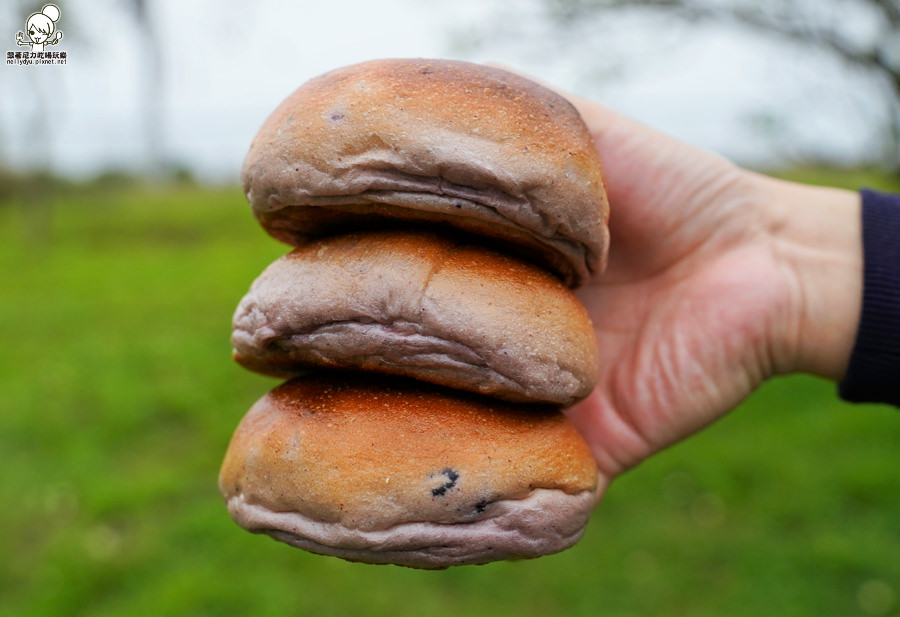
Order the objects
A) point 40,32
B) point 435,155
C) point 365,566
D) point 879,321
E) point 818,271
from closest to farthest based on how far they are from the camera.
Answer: point 435,155, point 879,321, point 818,271, point 40,32, point 365,566

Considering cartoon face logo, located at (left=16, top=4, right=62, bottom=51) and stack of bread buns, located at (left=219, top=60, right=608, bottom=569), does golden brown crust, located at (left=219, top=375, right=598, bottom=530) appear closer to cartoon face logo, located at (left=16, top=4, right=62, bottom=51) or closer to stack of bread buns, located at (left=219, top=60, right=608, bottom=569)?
stack of bread buns, located at (left=219, top=60, right=608, bottom=569)

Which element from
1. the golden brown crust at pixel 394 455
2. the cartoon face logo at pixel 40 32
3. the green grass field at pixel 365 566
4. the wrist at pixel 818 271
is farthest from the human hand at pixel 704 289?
the cartoon face logo at pixel 40 32

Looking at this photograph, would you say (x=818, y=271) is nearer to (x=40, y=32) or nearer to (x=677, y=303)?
(x=677, y=303)

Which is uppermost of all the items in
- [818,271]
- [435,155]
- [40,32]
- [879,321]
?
[40,32]

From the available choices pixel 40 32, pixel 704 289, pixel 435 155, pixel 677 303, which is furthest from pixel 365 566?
pixel 40 32

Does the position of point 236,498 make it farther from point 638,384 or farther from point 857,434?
point 857,434

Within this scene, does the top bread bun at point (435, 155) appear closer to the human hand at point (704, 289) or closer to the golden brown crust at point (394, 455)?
the golden brown crust at point (394, 455)

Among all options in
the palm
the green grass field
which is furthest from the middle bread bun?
the green grass field
